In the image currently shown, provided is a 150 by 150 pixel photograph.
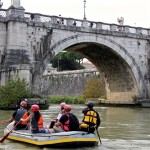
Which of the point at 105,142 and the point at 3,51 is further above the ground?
the point at 3,51

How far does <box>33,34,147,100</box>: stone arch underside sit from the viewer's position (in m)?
29.1

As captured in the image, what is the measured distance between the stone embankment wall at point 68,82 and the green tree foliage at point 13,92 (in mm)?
25476

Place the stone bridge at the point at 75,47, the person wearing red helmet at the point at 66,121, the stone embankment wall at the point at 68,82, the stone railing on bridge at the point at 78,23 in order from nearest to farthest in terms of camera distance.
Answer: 1. the person wearing red helmet at the point at 66,121
2. the stone bridge at the point at 75,47
3. the stone railing on bridge at the point at 78,23
4. the stone embankment wall at the point at 68,82

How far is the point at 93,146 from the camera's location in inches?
387

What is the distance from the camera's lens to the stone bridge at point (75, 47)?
25344 millimetres

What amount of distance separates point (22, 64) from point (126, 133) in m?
12.3

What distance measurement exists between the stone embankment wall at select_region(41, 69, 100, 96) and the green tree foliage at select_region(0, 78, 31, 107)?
83.6 feet

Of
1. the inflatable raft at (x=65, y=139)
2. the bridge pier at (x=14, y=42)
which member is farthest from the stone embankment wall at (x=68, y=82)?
the inflatable raft at (x=65, y=139)

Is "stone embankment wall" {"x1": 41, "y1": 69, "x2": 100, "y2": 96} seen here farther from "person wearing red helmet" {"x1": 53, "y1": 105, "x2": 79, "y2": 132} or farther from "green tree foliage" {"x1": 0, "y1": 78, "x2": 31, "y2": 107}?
"person wearing red helmet" {"x1": 53, "y1": 105, "x2": 79, "y2": 132}

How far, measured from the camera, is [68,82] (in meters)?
55.5

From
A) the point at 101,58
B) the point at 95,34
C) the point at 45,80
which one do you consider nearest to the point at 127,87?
the point at 101,58

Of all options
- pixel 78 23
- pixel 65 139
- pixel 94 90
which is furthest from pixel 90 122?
pixel 94 90

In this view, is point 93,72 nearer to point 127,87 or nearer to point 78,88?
point 78,88

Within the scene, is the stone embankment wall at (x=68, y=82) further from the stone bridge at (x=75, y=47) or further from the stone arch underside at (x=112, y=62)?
the stone bridge at (x=75, y=47)
